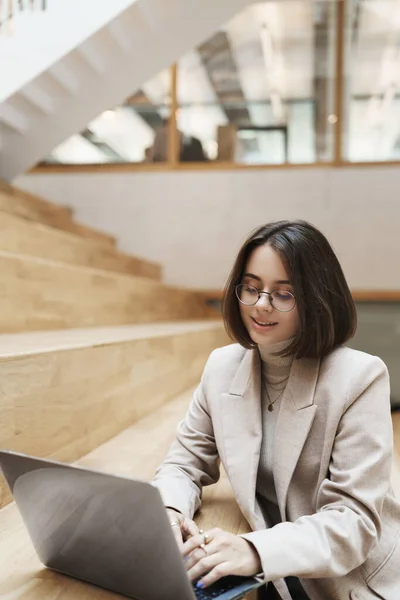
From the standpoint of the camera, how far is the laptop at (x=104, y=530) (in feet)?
2.43

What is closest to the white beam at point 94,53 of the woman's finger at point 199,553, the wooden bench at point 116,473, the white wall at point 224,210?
the white wall at point 224,210

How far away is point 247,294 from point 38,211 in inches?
109

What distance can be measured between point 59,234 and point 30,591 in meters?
2.11

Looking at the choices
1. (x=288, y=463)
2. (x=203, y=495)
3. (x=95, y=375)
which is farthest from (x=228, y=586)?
(x=95, y=375)

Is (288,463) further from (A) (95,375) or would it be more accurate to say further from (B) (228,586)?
(A) (95,375)

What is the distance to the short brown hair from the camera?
3.15 ft

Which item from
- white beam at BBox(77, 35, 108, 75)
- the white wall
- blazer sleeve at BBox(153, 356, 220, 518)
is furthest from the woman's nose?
the white wall

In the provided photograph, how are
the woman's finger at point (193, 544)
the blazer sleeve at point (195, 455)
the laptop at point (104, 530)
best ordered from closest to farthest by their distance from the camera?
the laptop at point (104, 530), the woman's finger at point (193, 544), the blazer sleeve at point (195, 455)

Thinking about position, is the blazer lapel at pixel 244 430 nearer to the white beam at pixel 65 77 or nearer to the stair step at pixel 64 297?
the stair step at pixel 64 297

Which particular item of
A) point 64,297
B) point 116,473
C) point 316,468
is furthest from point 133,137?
point 316,468

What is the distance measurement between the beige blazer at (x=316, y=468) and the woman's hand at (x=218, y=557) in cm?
2

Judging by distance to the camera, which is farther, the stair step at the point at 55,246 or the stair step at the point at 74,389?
the stair step at the point at 55,246

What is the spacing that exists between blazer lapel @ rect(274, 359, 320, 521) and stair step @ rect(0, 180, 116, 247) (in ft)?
6.96

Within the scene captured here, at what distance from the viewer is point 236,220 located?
14.2 feet
